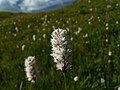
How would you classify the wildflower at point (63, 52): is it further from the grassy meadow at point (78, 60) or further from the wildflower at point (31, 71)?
the grassy meadow at point (78, 60)

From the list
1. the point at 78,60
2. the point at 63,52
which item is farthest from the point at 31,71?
the point at 78,60

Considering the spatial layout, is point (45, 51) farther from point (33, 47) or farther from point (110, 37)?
point (110, 37)

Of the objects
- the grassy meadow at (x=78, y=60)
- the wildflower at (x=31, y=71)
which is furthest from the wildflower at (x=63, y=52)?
the grassy meadow at (x=78, y=60)

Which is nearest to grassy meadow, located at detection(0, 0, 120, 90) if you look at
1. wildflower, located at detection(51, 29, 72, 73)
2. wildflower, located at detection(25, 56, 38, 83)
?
wildflower, located at detection(25, 56, 38, 83)

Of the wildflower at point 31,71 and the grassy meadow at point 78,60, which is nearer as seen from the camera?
the wildflower at point 31,71

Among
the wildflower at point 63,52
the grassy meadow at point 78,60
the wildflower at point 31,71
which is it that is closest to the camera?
the wildflower at point 63,52

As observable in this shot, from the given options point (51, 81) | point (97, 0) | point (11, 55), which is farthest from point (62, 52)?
point (97, 0)

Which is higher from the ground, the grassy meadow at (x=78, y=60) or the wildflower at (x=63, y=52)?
the wildflower at (x=63, y=52)

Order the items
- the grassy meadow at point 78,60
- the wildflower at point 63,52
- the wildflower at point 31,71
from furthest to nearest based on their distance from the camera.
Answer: the grassy meadow at point 78,60 → the wildflower at point 31,71 → the wildflower at point 63,52

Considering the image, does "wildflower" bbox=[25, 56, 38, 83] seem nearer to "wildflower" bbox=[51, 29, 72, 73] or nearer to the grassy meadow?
the grassy meadow

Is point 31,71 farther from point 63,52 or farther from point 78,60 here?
point 78,60

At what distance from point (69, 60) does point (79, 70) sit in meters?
4.53

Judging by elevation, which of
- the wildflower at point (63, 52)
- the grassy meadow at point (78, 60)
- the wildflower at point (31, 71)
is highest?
the wildflower at point (63, 52)

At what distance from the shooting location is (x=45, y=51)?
1304cm
